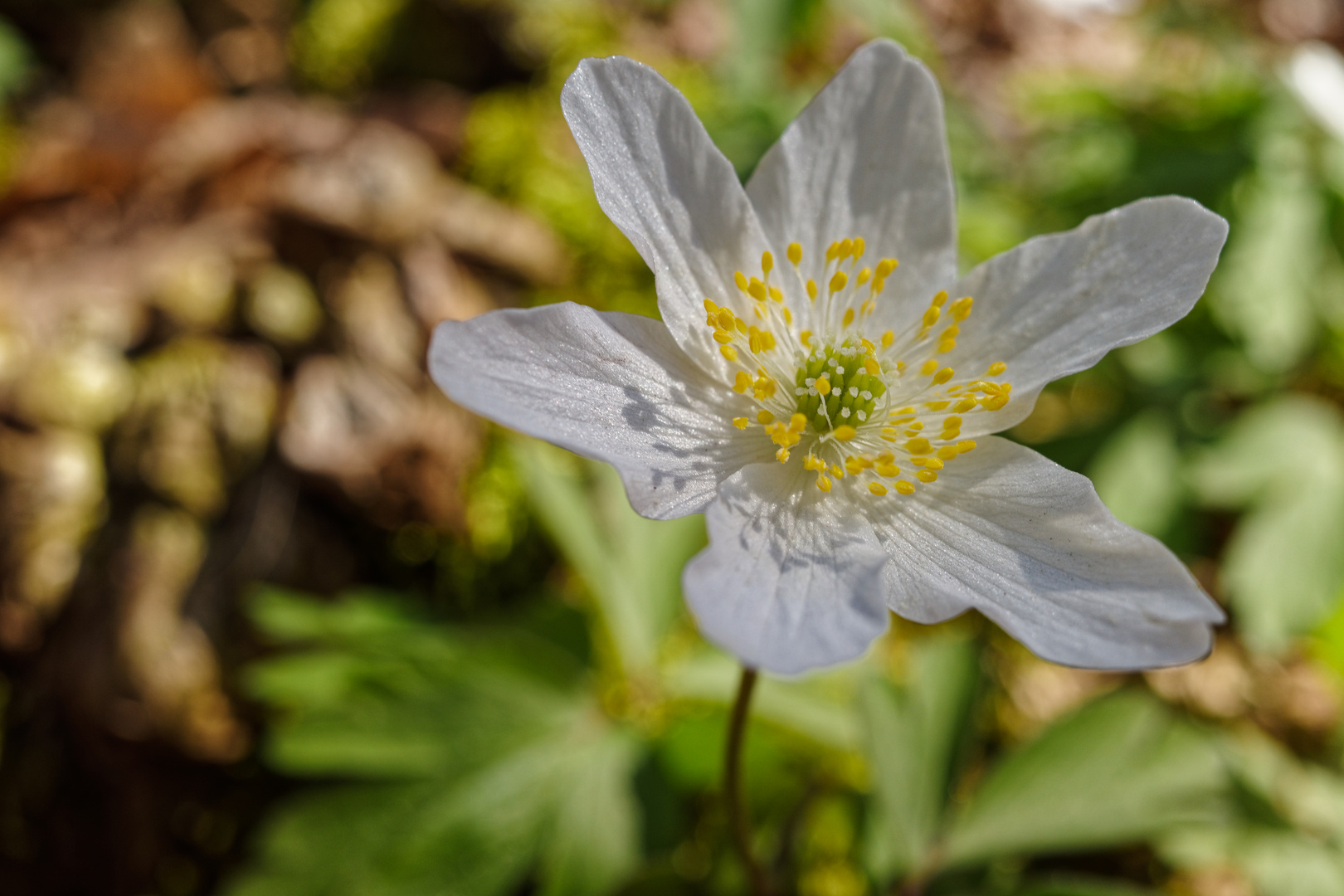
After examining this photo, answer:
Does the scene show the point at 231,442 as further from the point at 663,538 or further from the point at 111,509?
the point at 663,538

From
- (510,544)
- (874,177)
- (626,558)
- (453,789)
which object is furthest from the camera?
(510,544)

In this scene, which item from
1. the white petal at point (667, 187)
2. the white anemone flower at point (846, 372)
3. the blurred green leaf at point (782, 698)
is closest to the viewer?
the white anemone flower at point (846, 372)

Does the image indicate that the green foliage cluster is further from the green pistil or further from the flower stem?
the green pistil

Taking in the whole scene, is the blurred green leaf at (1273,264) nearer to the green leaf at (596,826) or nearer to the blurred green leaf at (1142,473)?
the blurred green leaf at (1142,473)

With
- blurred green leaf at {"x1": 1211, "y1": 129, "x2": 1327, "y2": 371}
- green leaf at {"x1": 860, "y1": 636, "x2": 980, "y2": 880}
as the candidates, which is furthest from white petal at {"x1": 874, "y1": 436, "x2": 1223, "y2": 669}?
blurred green leaf at {"x1": 1211, "y1": 129, "x2": 1327, "y2": 371}

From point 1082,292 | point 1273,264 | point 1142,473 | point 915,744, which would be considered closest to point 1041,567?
point 1082,292

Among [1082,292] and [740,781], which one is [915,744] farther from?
[1082,292]

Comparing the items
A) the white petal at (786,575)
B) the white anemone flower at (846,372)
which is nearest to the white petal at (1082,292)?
the white anemone flower at (846,372)

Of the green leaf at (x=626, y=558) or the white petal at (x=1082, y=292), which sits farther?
the green leaf at (x=626, y=558)
